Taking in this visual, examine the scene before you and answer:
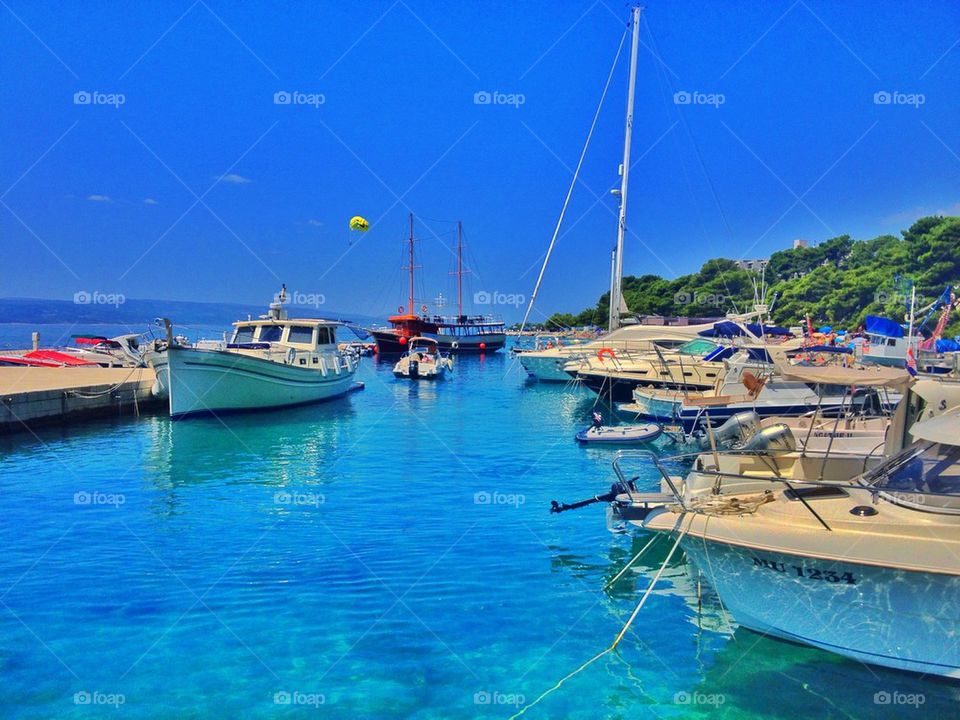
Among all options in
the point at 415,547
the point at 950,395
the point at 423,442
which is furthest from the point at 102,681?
the point at 423,442

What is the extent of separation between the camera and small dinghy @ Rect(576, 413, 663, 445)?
65.7ft

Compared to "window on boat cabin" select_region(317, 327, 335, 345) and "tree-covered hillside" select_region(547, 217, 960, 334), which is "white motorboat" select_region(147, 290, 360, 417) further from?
"tree-covered hillside" select_region(547, 217, 960, 334)

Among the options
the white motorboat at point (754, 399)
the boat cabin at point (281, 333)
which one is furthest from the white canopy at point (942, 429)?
the boat cabin at point (281, 333)

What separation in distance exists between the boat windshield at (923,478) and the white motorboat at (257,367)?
22.5m

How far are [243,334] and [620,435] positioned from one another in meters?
19.4

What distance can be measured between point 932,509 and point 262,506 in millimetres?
11416

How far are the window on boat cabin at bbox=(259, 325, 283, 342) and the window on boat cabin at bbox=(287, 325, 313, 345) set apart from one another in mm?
493

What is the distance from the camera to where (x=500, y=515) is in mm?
13125

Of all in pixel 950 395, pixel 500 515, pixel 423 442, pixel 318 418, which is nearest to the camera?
pixel 950 395

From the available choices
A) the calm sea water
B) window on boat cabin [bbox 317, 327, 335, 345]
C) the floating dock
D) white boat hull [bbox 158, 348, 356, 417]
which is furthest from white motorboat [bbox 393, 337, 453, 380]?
the calm sea water

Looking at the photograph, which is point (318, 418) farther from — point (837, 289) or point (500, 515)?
point (837, 289)

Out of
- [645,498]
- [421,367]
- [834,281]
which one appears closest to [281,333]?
[421,367]

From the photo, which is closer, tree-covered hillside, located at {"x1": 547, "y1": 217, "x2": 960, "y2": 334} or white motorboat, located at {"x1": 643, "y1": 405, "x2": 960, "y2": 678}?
white motorboat, located at {"x1": 643, "y1": 405, "x2": 960, "y2": 678}

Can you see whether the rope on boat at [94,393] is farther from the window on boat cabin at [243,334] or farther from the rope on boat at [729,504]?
the rope on boat at [729,504]
